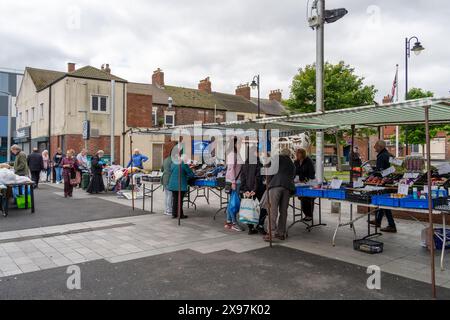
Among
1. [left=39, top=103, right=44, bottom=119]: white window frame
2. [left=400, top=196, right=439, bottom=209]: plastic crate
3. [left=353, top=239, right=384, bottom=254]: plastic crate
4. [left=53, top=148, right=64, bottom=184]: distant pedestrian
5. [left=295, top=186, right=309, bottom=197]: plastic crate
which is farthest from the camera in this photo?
[left=39, top=103, right=44, bottom=119]: white window frame

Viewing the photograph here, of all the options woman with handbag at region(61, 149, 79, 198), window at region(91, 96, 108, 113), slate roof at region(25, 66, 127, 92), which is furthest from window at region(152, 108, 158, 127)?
woman with handbag at region(61, 149, 79, 198)

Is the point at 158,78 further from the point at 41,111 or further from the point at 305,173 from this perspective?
the point at 305,173

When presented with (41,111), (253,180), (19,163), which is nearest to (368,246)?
(253,180)

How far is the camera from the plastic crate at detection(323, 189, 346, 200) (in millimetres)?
6619

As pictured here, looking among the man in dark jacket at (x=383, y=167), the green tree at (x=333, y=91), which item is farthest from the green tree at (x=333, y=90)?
the man in dark jacket at (x=383, y=167)

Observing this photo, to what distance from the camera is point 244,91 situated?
47938 millimetres

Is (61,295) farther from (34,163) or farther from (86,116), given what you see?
(86,116)

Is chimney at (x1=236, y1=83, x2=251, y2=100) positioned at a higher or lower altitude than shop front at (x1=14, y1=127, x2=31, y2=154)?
higher

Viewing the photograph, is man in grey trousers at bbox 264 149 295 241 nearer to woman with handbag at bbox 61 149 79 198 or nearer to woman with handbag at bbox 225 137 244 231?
woman with handbag at bbox 225 137 244 231

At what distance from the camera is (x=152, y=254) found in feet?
20.9

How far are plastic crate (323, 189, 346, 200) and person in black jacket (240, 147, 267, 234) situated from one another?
142 cm

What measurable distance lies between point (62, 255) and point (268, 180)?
3.85m

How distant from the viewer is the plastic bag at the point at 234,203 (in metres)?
8.24

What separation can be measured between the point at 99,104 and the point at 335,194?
23.9 meters
